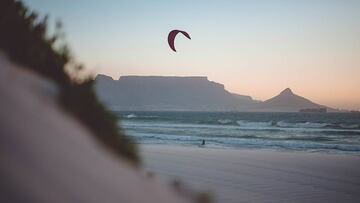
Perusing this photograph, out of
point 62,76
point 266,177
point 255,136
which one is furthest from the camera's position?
point 255,136

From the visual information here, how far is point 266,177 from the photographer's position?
13.1 meters

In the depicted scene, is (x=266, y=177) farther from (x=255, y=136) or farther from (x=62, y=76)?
(x=255, y=136)

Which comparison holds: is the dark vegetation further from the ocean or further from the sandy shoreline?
the sandy shoreline

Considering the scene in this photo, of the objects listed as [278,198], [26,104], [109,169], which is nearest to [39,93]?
→ [26,104]

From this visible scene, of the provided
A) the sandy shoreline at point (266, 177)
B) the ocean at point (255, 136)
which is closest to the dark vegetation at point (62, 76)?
the ocean at point (255, 136)

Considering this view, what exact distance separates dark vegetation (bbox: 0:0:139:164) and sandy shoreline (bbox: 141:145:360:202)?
6010 mm

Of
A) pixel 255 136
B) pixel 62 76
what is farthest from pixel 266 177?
pixel 255 136

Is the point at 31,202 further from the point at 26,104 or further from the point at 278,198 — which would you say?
the point at 278,198

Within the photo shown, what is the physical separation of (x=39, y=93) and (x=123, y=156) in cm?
98

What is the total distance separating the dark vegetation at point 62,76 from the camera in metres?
2.99

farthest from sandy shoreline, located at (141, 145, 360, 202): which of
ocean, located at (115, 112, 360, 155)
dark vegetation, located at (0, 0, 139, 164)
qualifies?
dark vegetation, located at (0, 0, 139, 164)

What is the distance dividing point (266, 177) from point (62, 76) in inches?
438

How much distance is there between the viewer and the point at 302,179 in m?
13.1

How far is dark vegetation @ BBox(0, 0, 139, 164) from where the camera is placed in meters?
2.99
